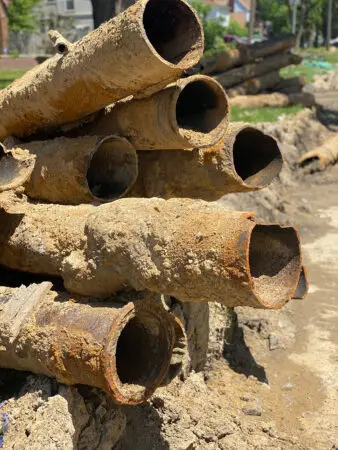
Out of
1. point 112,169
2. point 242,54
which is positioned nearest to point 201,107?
point 112,169

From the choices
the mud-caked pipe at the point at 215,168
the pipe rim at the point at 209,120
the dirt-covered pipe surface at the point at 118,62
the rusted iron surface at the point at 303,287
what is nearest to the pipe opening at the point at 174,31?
the dirt-covered pipe surface at the point at 118,62

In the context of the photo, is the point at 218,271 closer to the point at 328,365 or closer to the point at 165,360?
the point at 165,360

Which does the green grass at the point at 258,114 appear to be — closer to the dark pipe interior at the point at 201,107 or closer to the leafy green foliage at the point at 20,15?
the dark pipe interior at the point at 201,107

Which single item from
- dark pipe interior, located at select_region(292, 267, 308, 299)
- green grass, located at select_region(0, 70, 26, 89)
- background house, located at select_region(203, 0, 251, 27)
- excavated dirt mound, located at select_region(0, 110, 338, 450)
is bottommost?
background house, located at select_region(203, 0, 251, 27)

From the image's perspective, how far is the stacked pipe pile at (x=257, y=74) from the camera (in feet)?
58.4

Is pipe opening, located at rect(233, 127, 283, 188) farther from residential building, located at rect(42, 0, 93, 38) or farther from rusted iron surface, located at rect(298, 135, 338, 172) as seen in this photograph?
residential building, located at rect(42, 0, 93, 38)

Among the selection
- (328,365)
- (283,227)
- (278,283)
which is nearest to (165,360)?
(278,283)

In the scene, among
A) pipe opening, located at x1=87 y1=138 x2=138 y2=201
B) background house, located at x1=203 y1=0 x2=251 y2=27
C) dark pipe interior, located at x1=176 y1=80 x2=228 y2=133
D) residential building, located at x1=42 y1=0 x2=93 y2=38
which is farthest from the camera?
background house, located at x1=203 y1=0 x2=251 y2=27

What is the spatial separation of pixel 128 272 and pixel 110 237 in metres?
0.27

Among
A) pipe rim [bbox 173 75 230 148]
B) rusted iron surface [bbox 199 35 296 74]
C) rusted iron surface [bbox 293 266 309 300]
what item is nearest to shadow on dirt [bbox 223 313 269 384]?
rusted iron surface [bbox 293 266 309 300]

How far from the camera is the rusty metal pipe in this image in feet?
17.9

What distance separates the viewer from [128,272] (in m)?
4.06

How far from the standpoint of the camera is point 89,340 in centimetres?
389

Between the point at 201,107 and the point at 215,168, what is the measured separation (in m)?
0.60
